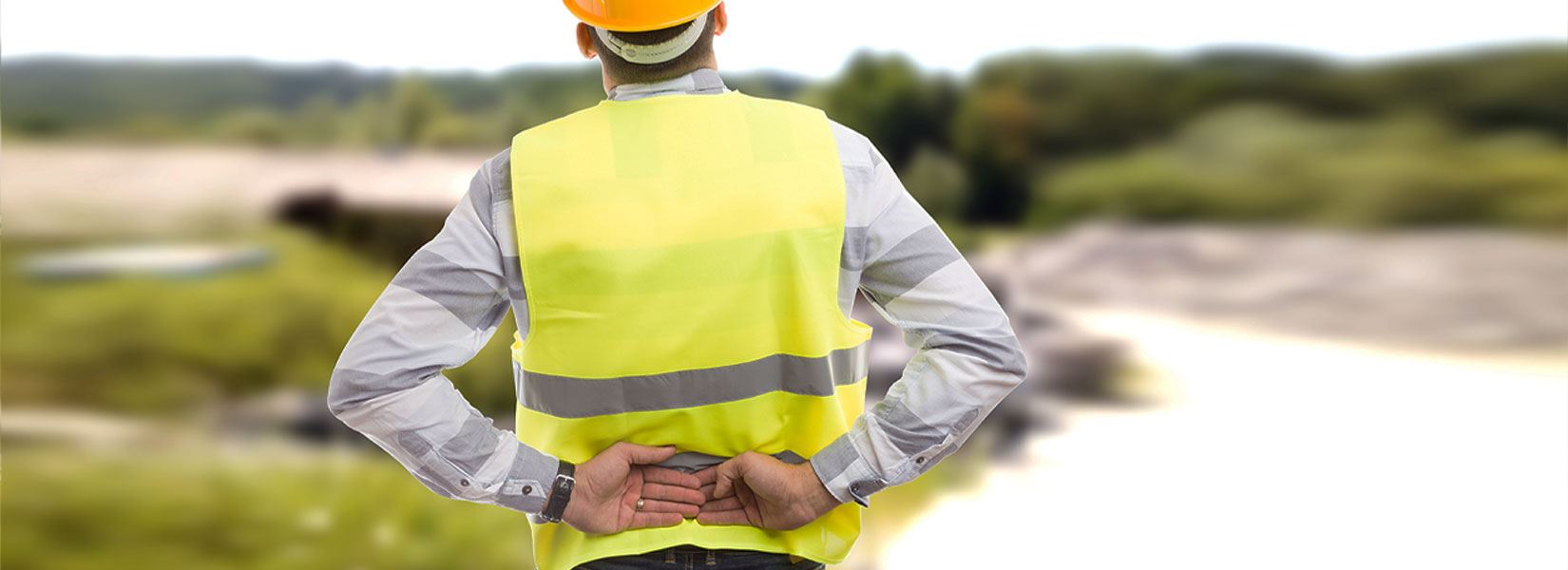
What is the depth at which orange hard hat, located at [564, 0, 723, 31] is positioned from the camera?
2.22 feet

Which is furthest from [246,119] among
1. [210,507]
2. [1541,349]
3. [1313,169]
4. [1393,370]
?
[1541,349]

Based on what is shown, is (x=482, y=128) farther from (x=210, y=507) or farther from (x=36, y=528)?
(x=36, y=528)

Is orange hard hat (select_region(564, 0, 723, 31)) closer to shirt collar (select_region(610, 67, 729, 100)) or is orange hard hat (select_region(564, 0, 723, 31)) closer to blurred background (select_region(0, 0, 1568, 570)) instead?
shirt collar (select_region(610, 67, 729, 100))

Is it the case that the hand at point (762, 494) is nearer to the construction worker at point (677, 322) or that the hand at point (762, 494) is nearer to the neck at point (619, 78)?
the construction worker at point (677, 322)

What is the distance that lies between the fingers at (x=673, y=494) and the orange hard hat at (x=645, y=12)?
0.76 feet

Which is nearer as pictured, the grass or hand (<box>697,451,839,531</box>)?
hand (<box>697,451,839,531</box>)

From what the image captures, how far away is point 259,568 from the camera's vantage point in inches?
122

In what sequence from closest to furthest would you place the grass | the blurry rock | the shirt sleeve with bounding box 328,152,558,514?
1. the shirt sleeve with bounding box 328,152,558,514
2. the grass
3. the blurry rock

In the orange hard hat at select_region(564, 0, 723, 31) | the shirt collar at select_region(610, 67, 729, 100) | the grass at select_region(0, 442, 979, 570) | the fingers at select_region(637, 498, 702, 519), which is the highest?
the orange hard hat at select_region(564, 0, 723, 31)

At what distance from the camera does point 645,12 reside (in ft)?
2.22

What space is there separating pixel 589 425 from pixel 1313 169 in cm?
337

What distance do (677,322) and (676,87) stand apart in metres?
0.12

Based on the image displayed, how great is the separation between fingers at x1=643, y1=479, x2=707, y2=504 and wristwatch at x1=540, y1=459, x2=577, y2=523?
0.04 metres

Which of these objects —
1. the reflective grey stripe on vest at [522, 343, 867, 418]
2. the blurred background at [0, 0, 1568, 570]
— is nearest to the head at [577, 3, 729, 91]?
the reflective grey stripe on vest at [522, 343, 867, 418]
